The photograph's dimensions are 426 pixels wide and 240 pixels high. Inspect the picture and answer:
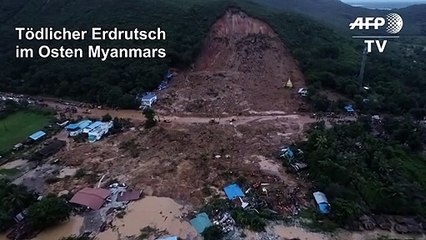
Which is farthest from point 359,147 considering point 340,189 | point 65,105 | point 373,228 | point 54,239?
point 65,105

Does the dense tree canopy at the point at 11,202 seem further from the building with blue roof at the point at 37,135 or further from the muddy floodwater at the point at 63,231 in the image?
the building with blue roof at the point at 37,135

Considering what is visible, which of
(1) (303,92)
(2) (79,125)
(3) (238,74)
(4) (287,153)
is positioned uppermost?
(3) (238,74)

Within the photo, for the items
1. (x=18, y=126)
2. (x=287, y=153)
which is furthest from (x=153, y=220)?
(x=18, y=126)

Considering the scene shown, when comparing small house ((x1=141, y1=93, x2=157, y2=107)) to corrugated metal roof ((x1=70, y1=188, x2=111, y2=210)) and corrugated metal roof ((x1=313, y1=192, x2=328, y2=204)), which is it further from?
corrugated metal roof ((x1=313, y1=192, x2=328, y2=204))

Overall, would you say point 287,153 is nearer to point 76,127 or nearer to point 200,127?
point 200,127

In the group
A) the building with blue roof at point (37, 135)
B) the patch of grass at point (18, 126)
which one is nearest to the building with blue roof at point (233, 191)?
the building with blue roof at point (37, 135)
